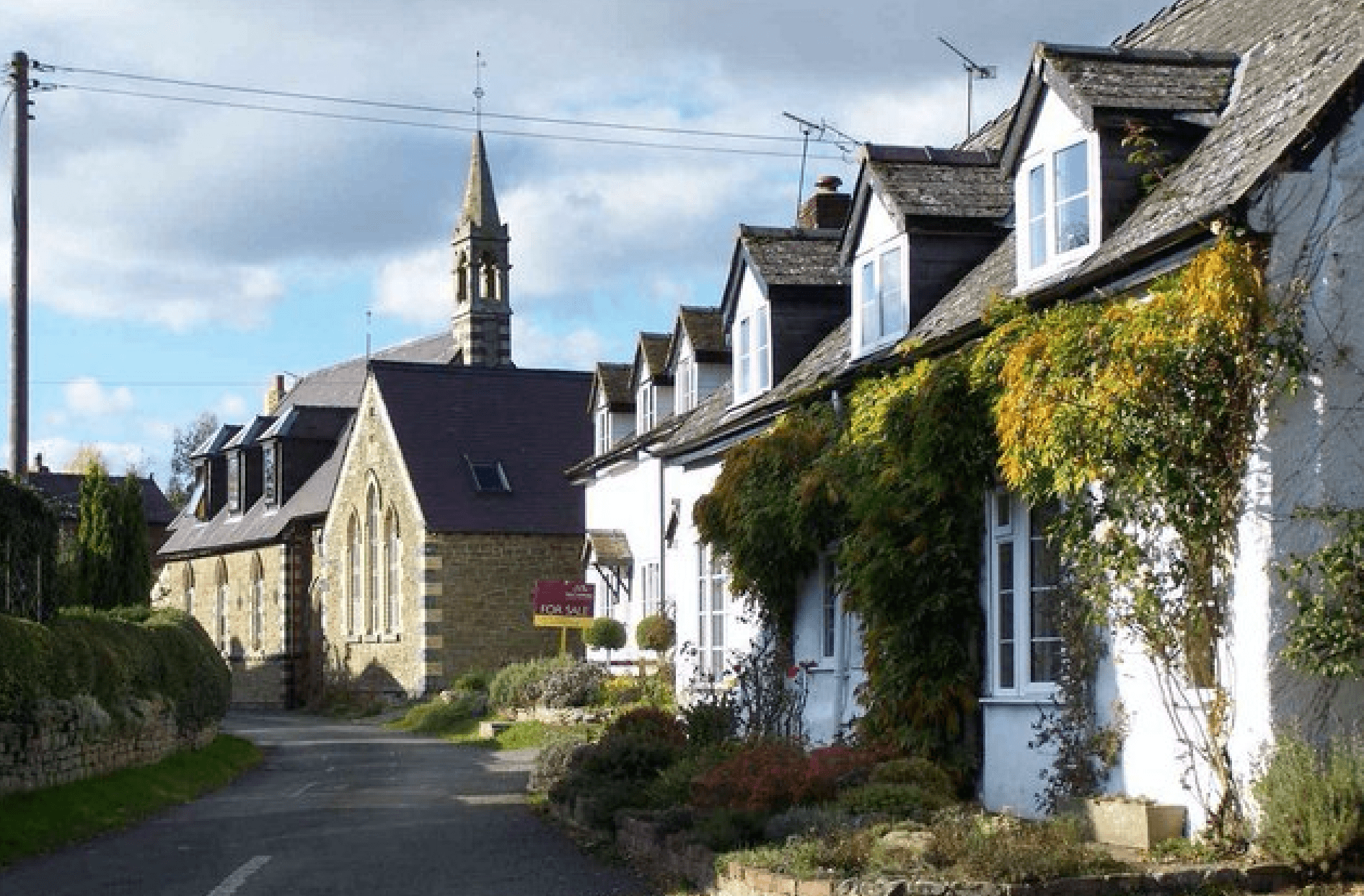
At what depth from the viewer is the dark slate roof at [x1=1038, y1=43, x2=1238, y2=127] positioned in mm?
14758

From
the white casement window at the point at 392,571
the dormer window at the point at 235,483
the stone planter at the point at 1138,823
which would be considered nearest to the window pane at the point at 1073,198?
the stone planter at the point at 1138,823

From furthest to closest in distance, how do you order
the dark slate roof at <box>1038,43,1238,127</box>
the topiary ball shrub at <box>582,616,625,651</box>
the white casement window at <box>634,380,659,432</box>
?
the topiary ball shrub at <box>582,616,625,651</box>, the white casement window at <box>634,380,659,432</box>, the dark slate roof at <box>1038,43,1238,127</box>

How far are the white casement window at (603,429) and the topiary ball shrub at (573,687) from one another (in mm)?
6209

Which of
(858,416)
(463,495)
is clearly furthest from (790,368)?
(463,495)

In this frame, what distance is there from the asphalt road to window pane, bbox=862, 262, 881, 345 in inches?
239

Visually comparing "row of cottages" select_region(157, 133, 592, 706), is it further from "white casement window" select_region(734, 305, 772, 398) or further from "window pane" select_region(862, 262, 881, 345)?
"window pane" select_region(862, 262, 881, 345)

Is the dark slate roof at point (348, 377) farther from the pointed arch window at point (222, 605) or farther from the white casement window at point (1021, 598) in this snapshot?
the white casement window at point (1021, 598)

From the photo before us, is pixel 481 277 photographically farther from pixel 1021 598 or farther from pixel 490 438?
pixel 1021 598

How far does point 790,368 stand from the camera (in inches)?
902

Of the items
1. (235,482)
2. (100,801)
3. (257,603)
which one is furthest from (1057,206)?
(235,482)

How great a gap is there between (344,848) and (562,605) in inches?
811

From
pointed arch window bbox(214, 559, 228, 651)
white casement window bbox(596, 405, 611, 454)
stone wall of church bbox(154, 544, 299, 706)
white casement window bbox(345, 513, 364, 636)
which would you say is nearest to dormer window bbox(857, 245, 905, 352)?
white casement window bbox(596, 405, 611, 454)

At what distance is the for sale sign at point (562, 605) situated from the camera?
121ft

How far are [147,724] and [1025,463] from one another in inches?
584
